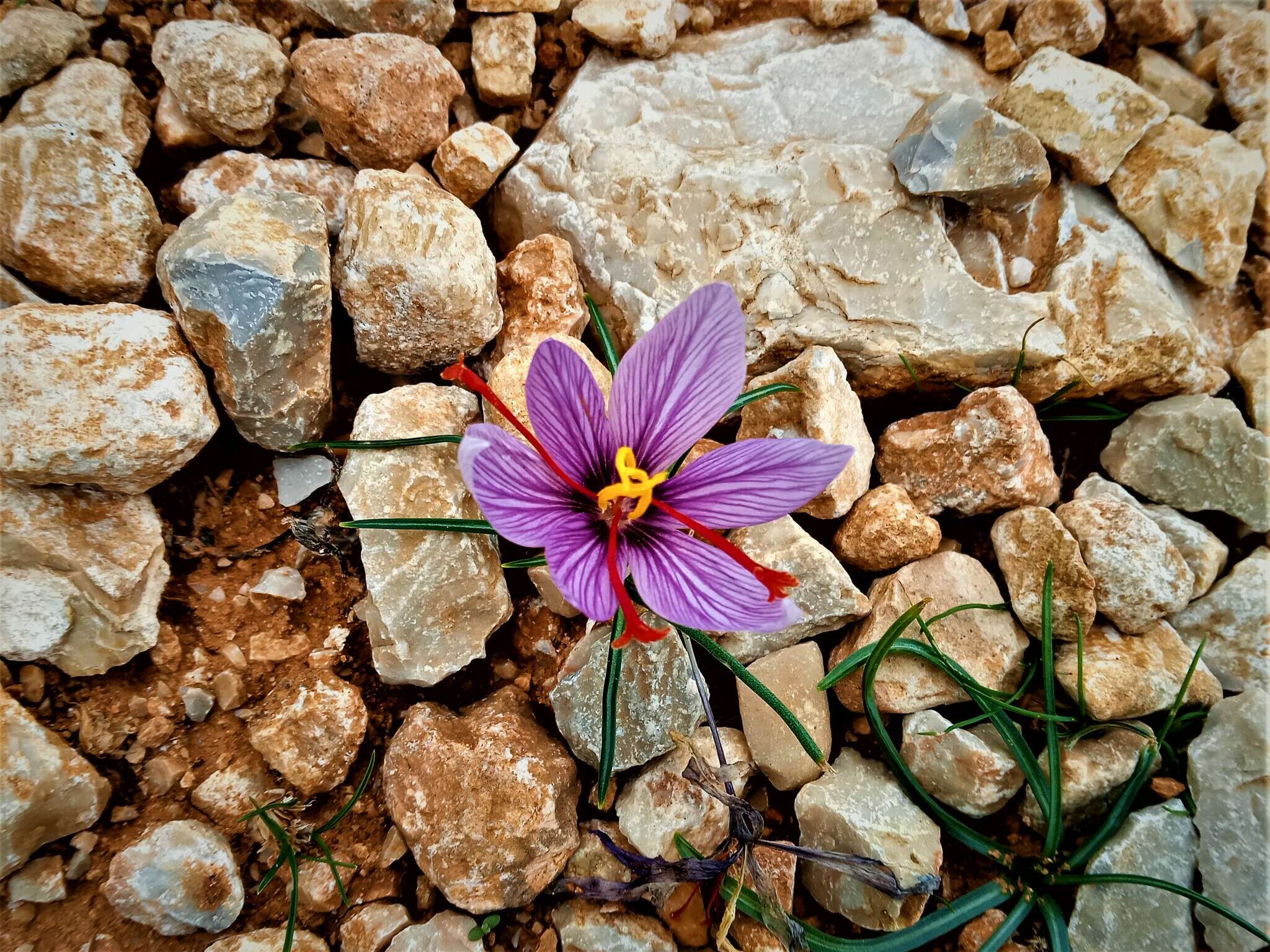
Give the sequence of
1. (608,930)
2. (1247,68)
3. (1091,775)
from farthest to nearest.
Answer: (1247,68), (1091,775), (608,930)

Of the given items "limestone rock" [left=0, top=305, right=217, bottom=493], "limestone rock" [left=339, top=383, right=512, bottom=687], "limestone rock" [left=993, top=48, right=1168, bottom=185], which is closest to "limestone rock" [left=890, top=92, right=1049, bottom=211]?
"limestone rock" [left=993, top=48, right=1168, bottom=185]

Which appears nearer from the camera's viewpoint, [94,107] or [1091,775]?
[1091,775]

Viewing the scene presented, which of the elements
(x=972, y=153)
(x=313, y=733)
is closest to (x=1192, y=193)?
(x=972, y=153)

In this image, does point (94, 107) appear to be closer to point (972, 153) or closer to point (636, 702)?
point (636, 702)

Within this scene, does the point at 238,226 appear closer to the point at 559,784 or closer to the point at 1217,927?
the point at 559,784

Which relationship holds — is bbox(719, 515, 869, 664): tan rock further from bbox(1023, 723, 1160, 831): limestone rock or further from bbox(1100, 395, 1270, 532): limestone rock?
bbox(1100, 395, 1270, 532): limestone rock

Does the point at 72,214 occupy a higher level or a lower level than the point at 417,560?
higher

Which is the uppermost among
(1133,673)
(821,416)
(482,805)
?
(821,416)

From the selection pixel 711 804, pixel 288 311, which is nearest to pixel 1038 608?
pixel 711 804

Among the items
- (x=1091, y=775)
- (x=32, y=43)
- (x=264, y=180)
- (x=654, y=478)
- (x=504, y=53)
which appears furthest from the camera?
Answer: (x=504, y=53)
